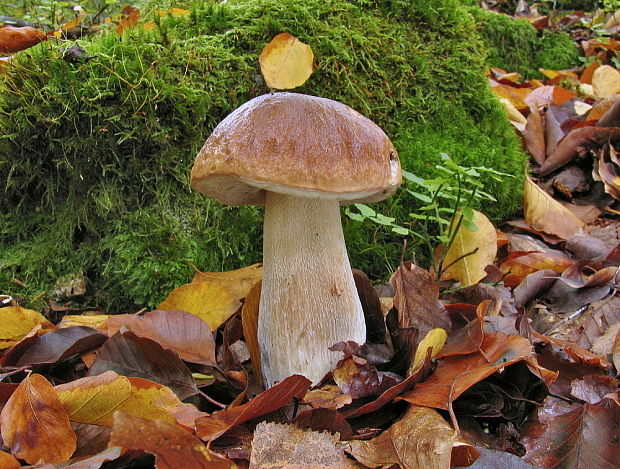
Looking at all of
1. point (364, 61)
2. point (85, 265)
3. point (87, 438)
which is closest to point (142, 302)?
point (85, 265)

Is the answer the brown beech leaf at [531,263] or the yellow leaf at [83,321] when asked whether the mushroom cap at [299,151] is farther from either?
the brown beech leaf at [531,263]

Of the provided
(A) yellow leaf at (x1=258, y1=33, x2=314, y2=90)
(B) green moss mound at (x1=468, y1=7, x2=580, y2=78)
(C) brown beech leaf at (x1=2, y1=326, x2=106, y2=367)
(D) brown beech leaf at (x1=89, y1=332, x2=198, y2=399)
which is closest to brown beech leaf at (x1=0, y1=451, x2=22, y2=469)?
(D) brown beech leaf at (x1=89, y1=332, x2=198, y2=399)

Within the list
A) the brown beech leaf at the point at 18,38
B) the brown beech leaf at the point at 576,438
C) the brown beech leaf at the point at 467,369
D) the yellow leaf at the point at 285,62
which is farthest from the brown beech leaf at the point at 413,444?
the brown beech leaf at the point at 18,38

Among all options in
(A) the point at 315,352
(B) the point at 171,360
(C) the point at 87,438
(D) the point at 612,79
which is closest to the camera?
(C) the point at 87,438

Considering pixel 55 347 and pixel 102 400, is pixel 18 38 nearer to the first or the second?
pixel 55 347

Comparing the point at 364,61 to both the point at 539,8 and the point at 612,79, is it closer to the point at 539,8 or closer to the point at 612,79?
the point at 612,79

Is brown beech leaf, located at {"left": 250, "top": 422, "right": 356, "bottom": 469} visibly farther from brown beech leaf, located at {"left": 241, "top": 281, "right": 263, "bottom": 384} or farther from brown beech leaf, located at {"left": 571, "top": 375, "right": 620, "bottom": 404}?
brown beech leaf, located at {"left": 571, "top": 375, "right": 620, "bottom": 404}
